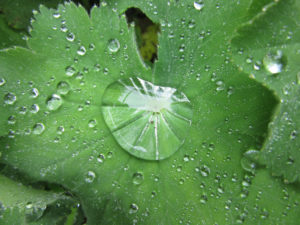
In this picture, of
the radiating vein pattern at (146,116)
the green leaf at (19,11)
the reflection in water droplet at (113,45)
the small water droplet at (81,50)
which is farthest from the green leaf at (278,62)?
the green leaf at (19,11)

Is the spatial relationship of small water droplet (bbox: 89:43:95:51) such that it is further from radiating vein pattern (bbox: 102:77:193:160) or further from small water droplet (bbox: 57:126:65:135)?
small water droplet (bbox: 57:126:65:135)

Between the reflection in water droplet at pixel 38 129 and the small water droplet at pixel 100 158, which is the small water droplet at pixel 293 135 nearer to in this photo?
the small water droplet at pixel 100 158

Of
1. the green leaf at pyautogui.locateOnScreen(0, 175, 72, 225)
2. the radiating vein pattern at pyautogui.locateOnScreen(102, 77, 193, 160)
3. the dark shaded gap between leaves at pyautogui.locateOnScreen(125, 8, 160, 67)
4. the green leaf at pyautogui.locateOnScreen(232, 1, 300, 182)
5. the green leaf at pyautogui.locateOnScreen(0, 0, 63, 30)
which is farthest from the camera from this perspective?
the dark shaded gap between leaves at pyautogui.locateOnScreen(125, 8, 160, 67)

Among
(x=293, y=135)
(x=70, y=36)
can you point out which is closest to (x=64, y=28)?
(x=70, y=36)

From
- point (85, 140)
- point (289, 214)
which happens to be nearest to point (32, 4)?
point (85, 140)

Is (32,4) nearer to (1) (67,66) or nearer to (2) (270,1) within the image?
(1) (67,66)

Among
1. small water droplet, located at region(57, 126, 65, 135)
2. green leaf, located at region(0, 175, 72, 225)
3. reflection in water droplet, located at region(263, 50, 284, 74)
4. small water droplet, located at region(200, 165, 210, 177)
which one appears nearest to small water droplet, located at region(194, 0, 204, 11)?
reflection in water droplet, located at region(263, 50, 284, 74)

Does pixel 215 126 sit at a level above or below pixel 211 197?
above
